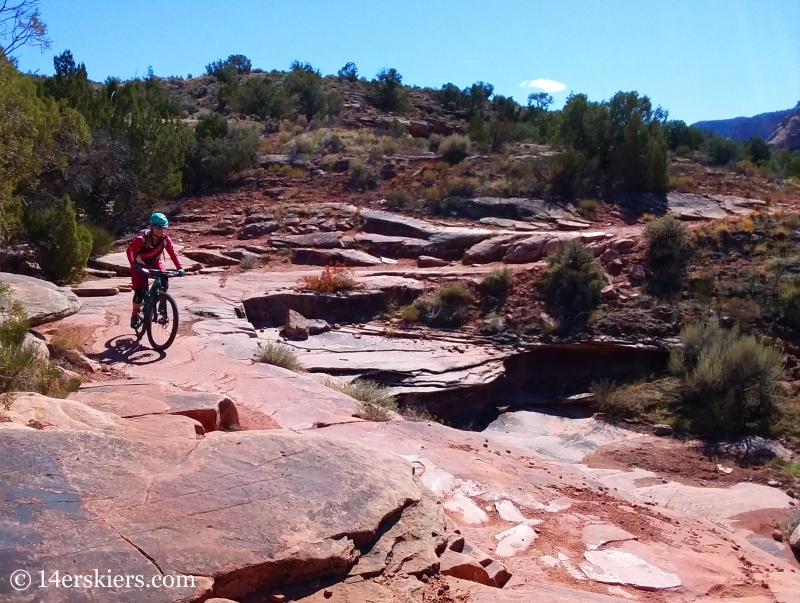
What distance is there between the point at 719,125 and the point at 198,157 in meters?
95.0

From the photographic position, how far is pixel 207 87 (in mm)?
39969

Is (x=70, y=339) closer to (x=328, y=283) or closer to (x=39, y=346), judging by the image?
(x=39, y=346)

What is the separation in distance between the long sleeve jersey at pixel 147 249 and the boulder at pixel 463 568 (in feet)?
18.2

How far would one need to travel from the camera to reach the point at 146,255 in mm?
8570

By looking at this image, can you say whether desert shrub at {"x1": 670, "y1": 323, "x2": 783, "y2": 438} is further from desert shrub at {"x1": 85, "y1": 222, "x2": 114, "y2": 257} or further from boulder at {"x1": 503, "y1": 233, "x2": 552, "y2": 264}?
desert shrub at {"x1": 85, "y1": 222, "x2": 114, "y2": 257}

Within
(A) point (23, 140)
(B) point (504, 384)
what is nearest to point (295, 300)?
(B) point (504, 384)

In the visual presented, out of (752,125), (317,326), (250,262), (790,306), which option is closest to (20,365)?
(317,326)

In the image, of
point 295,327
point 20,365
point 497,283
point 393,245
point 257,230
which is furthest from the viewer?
point 257,230

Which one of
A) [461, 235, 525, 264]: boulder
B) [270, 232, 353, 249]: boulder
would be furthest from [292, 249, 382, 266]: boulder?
[461, 235, 525, 264]: boulder

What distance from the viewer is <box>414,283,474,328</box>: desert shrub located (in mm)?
13766

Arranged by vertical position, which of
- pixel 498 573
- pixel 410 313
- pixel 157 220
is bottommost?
pixel 498 573

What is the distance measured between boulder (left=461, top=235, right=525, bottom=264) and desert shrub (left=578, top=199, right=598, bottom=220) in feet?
11.0

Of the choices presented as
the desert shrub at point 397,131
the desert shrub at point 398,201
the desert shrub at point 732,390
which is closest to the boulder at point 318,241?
the desert shrub at point 398,201

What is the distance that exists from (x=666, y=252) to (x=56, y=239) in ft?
39.5
